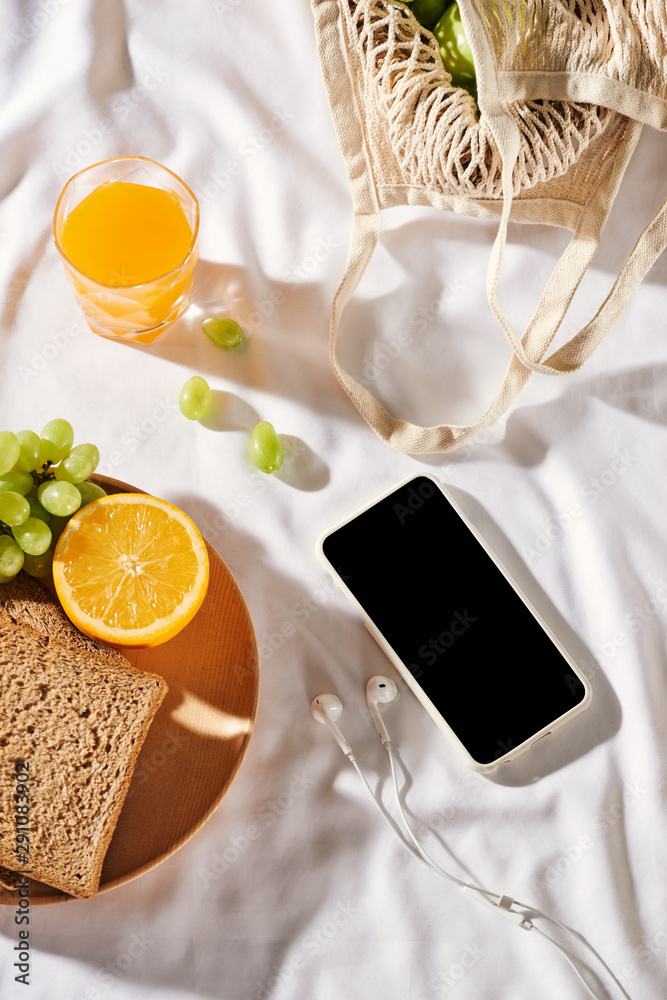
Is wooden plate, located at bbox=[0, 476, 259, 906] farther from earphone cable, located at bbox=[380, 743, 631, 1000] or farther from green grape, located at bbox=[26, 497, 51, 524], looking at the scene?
earphone cable, located at bbox=[380, 743, 631, 1000]

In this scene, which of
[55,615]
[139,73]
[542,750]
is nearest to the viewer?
[55,615]

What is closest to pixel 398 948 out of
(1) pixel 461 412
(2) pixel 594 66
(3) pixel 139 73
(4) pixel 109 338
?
(1) pixel 461 412

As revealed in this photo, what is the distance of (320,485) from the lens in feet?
2.87

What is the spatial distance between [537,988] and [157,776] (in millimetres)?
466

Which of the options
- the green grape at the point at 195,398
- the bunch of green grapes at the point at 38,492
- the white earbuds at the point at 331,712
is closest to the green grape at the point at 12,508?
the bunch of green grapes at the point at 38,492

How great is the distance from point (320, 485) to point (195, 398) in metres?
0.18

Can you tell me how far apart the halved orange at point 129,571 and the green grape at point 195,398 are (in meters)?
0.15

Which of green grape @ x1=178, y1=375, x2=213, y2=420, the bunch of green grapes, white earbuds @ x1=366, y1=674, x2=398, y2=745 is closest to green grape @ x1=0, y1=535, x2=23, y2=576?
the bunch of green grapes

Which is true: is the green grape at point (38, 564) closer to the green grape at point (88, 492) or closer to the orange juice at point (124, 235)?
the green grape at point (88, 492)

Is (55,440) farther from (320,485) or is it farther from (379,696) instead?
(379,696)

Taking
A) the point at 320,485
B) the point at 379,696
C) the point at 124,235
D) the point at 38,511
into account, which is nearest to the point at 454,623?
the point at 379,696

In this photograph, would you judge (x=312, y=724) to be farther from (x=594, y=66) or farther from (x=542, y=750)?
(x=594, y=66)

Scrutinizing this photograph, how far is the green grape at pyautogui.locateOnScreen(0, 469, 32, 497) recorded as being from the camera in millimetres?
715

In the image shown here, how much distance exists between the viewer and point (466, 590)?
2.67 feet
